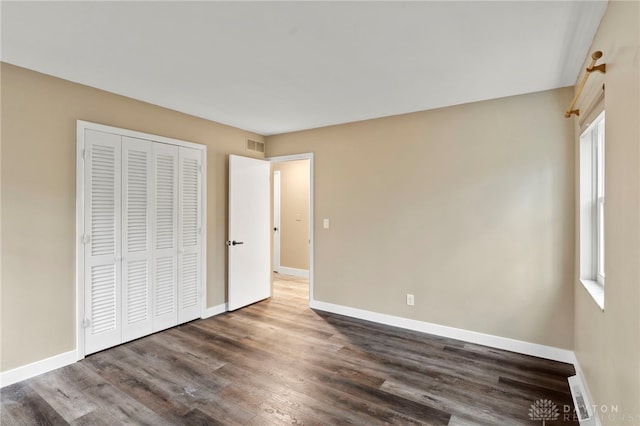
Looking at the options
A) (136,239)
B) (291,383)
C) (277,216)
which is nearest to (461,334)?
(291,383)

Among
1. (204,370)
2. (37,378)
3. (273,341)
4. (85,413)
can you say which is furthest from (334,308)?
(37,378)

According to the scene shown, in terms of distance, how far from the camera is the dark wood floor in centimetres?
205

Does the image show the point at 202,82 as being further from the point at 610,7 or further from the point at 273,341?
the point at 610,7

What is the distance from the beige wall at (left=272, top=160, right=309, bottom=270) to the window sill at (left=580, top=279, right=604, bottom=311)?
179 inches

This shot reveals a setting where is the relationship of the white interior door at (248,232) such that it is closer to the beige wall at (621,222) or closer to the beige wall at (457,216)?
the beige wall at (457,216)

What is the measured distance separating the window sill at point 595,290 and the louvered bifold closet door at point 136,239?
12.5 ft

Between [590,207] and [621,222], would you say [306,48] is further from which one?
[590,207]

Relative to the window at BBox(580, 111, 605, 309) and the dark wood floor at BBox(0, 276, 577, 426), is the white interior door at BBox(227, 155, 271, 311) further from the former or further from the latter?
the window at BBox(580, 111, 605, 309)

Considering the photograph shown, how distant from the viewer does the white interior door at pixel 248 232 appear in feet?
13.5

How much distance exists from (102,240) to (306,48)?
2.54 meters

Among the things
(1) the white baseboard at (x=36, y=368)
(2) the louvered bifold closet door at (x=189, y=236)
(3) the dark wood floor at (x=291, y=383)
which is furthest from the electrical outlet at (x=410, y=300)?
(1) the white baseboard at (x=36, y=368)

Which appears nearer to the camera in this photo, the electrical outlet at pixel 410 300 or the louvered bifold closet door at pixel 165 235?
the louvered bifold closet door at pixel 165 235

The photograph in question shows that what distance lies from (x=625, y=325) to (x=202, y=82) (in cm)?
324

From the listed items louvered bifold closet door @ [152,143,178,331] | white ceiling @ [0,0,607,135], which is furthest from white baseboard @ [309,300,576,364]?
white ceiling @ [0,0,607,135]
